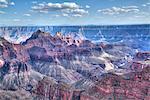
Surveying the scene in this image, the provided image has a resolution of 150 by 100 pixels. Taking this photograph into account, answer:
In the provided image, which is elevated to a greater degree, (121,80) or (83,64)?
(121,80)

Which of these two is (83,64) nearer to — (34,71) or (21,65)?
(34,71)

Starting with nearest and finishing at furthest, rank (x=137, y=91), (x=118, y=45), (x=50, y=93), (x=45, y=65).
Result: (x=137, y=91), (x=50, y=93), (x=45, y=65), (x=118, y=45)

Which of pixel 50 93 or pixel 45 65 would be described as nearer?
pixel 50 93

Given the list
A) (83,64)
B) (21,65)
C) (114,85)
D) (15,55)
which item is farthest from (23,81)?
(114,85)

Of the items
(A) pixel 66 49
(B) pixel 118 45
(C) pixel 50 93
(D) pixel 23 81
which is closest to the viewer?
(C) pixel 50 93

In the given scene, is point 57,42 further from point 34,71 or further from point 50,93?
point 50,93

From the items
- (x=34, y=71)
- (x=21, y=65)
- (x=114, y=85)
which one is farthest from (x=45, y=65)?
(x=114, y=85)
